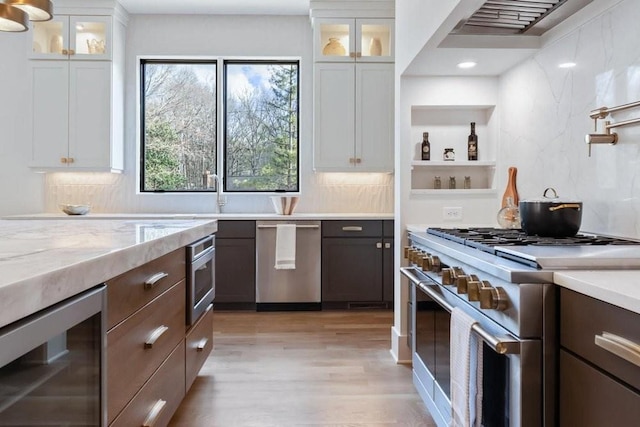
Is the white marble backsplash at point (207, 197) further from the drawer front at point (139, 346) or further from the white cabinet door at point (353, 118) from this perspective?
the drawer front at point (139, 346)

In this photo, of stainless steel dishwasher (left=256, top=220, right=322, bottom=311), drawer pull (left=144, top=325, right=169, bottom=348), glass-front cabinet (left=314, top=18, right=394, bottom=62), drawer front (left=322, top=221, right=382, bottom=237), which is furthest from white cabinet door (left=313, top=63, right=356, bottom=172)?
drawer pull (left=144, top=325, right=169, bottom=348)

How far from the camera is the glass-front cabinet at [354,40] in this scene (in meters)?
4.32

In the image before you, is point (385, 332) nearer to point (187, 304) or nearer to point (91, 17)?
point (187, 304)

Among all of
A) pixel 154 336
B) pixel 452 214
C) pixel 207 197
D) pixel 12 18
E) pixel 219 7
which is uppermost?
pixel 219 7

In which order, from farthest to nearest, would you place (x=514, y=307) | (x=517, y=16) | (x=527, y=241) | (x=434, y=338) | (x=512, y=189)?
1. (x=512, y=189)
2. (x=517, y=16)
3. (x=434, y=338)
4. (x=527, y=241)
5. (x=514, y=307)

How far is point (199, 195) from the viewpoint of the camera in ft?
15.2

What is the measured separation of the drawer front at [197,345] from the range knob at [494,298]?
4.64 feet

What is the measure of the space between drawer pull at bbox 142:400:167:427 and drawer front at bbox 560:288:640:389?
1.31 meters

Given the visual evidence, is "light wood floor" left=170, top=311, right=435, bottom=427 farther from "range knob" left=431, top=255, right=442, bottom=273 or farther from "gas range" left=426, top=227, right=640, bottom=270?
"gas range" left=426, top=227, right=640, bottom=270

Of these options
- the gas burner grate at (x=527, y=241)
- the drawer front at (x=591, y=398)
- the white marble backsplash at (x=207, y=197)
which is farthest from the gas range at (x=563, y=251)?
the white marble backsplash at (x=207, y=197)

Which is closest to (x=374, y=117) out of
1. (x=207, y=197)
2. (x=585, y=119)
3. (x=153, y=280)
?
(x=207, y=197)

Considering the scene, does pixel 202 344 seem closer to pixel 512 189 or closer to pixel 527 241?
pixel 527 241

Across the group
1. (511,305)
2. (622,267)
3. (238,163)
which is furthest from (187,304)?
(238,163)

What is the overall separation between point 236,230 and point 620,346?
11.5 ft
